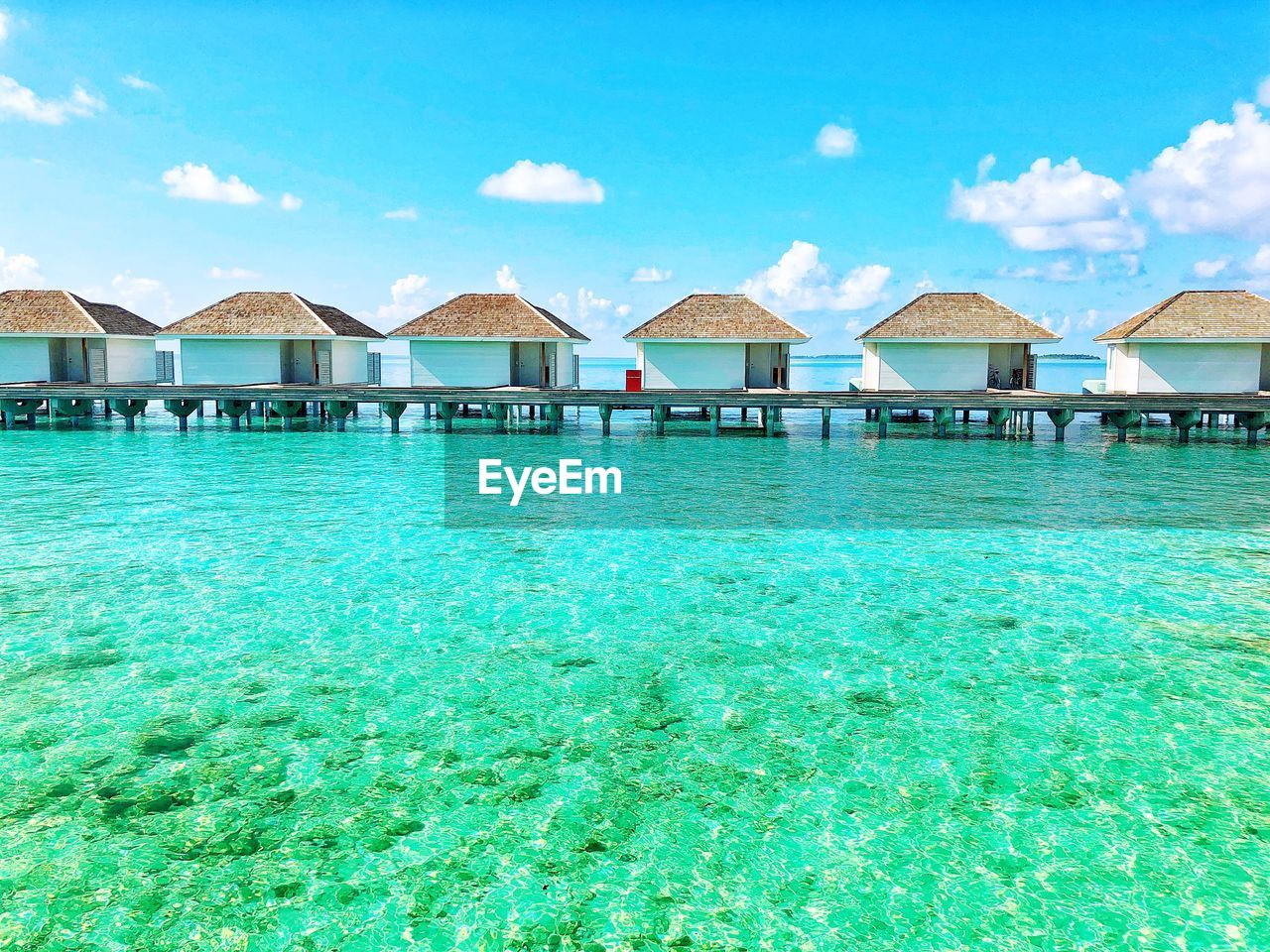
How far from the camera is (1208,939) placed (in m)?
4.45

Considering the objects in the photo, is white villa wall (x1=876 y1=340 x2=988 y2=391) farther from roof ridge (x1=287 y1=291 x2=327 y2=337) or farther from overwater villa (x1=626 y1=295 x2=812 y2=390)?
roof ridge (x1=287 y1=291 x2=327 y2=337)

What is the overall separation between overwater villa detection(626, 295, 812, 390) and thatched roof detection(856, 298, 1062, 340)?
11.0 ft

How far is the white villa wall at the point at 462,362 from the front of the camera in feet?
106

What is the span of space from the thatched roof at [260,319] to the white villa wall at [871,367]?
64.1 feet

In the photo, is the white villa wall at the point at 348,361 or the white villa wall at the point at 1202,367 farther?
the white villa wall at the point at 348,361

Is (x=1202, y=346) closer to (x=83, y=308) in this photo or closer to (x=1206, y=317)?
(x=1206, y=317)

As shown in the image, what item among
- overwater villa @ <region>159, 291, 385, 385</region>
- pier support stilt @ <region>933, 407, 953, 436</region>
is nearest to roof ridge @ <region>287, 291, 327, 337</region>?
overwater villa @ <region>159, 291, 385, 385</region>

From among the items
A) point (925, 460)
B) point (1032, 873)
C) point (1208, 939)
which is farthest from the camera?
point (925, 460)

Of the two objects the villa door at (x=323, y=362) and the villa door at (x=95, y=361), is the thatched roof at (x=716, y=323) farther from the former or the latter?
the villa door at (x=95, y=361)

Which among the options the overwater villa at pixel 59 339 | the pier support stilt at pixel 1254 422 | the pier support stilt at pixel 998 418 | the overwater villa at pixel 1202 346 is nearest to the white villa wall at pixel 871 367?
the pier support stilt at pixel 998 418

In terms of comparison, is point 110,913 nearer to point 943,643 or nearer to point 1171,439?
point 943,643

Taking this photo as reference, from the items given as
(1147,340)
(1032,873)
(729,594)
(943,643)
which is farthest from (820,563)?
(1147,340)

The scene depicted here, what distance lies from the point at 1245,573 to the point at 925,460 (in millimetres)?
13276

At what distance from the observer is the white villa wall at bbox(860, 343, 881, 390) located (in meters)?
→ 32.2
